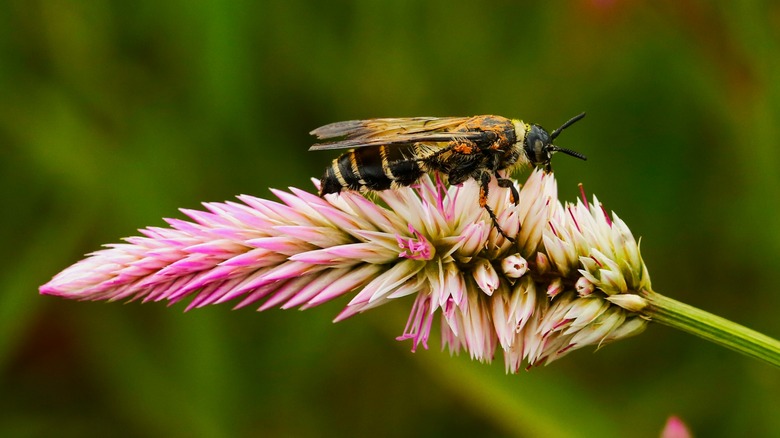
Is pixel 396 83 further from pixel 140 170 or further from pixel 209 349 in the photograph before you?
pixel 209 349

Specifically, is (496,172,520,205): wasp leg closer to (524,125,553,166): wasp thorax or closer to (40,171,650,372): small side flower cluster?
(40,171,650,372): small side flower cluster

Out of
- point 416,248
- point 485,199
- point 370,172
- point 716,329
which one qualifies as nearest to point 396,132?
point 370,172

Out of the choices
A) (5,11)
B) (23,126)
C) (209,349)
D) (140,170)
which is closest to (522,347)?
(209,349)

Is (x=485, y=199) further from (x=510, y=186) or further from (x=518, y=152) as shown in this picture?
(x=518, y=152)

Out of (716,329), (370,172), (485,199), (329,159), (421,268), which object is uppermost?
(329,159)

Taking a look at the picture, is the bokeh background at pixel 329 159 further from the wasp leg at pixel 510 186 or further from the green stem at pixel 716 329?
the green stem at pixel 716 329

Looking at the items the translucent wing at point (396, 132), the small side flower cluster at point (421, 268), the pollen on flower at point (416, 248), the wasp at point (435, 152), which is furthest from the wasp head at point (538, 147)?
the pollen on flower at point (416, 248)

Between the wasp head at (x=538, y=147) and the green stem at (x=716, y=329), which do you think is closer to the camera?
the green stem at (x=716, y=329)
